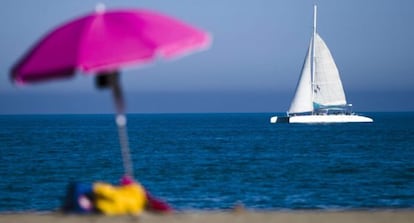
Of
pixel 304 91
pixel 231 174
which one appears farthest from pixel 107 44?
pixel 304 91

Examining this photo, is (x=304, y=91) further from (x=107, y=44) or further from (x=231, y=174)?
(x=107, y=44)

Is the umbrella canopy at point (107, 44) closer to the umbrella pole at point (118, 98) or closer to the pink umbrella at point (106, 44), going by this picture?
the pink umbrella at point (106, 44)

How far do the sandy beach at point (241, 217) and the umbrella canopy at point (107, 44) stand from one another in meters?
1.96

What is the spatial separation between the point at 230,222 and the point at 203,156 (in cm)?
4224

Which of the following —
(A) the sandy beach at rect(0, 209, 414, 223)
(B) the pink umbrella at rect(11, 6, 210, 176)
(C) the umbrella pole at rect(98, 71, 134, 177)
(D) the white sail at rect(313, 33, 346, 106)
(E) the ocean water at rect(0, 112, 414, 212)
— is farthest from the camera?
(D) the white sail at rect(313, 33, 346, 106)

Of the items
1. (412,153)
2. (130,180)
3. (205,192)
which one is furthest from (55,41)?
(412,153)

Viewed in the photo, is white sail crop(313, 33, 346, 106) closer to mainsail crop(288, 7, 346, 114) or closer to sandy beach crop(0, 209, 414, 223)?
mainsail crop(288, 7, 346, 114)

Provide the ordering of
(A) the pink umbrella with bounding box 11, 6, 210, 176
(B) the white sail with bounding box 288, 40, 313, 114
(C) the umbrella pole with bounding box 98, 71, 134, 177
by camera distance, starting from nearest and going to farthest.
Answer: (A) the pink umbrella with bounding box 11, 6, 210, 176 → (C) the umbrella pole with bounding box 98, 71, 134, 177 → (B) the white sail with bounding box 288, 40, 313, 114

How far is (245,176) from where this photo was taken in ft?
119

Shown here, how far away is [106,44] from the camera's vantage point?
7.52 m

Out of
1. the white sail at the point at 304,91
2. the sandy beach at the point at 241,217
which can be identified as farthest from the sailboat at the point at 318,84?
the sandy beach at the point at 241,217

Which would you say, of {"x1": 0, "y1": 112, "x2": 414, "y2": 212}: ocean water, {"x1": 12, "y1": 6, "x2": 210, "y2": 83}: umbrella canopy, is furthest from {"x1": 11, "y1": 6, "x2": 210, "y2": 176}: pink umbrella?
{"x1": 0, "y1": 112, "x2": 414, "y2": 212}: ocean water

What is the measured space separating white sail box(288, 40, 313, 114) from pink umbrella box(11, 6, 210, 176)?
68.9 meters

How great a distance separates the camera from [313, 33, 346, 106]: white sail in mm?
75375
